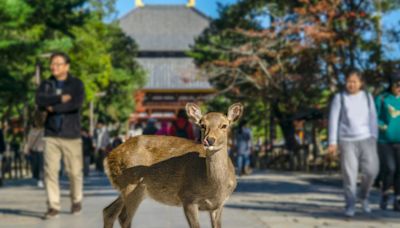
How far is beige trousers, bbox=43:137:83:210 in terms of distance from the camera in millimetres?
10117

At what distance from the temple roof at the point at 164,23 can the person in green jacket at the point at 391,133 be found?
105 metres

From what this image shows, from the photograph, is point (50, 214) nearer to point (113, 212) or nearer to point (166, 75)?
point (113, 212)

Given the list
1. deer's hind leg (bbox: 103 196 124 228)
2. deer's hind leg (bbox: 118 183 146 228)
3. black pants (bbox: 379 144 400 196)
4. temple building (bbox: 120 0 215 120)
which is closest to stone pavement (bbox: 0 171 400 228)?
black pants (bbox: 379 144 400 196)

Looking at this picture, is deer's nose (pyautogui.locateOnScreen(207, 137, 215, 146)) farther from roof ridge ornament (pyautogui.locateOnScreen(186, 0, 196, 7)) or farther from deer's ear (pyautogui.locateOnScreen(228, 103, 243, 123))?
roof ridge ornament (pyautogui.locateOnScreen(186, 0, 196, 7))

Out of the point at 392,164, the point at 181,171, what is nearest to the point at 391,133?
the point at 392,164

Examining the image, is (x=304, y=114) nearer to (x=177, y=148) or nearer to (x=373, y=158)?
(x=373, y=158)

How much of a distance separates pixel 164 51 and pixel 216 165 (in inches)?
4226

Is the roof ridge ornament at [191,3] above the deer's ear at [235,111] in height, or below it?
above

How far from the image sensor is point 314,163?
104 ft

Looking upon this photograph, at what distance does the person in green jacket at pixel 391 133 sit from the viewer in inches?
464

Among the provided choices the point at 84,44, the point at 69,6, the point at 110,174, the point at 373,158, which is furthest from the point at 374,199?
the point at 84,44

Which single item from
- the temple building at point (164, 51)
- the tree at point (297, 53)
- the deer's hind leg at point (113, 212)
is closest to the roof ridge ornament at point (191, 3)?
the temple building at point (164, 51)

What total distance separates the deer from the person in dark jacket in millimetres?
3242

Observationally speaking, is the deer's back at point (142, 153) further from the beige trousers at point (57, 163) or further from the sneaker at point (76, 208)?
the sneaker at point (76, 208)
